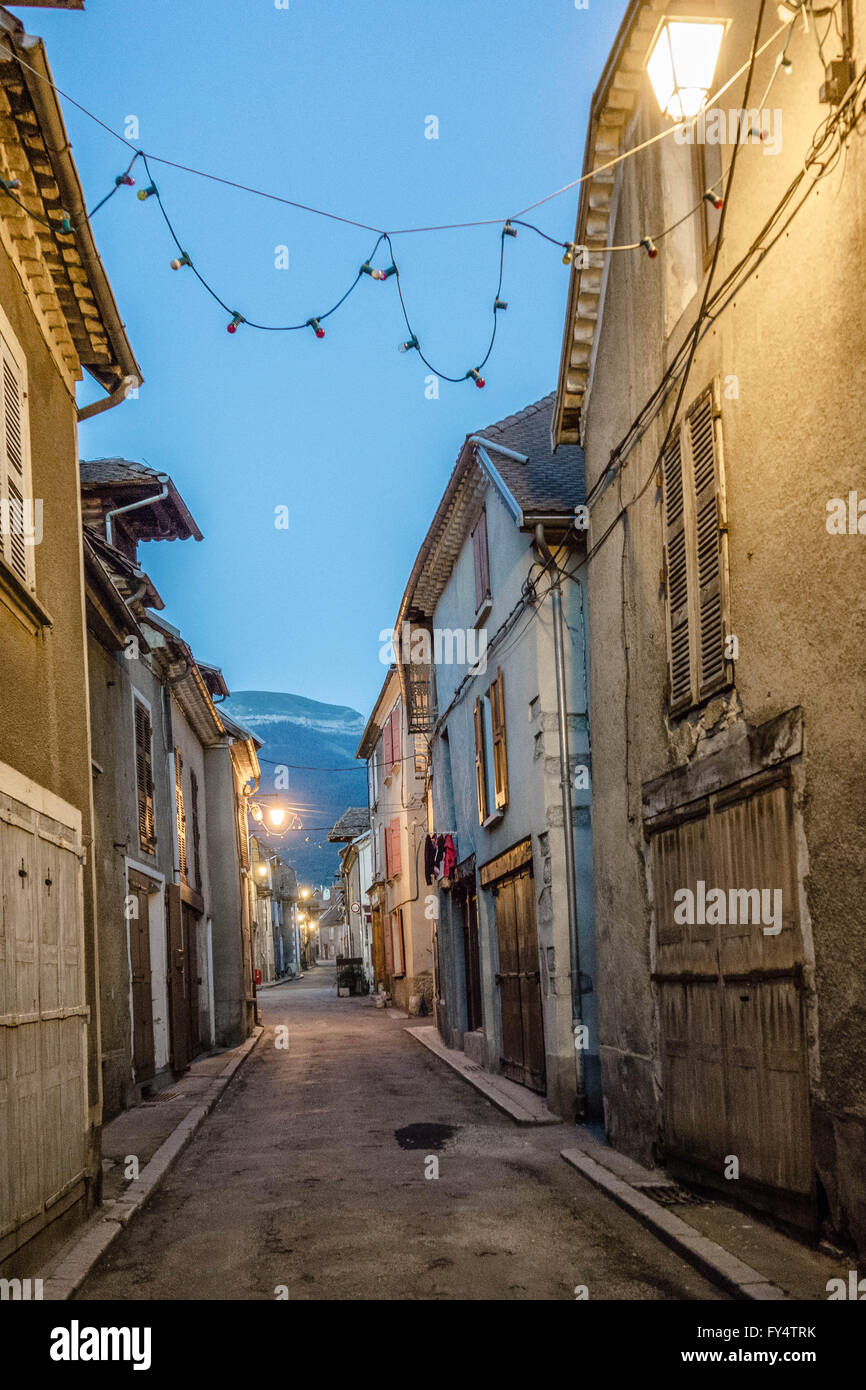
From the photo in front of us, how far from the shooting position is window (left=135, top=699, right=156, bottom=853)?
16.4 meters

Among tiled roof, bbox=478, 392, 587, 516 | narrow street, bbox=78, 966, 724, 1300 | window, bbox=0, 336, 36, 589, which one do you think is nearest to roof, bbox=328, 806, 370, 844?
tiled roof, bbox=478, 392, 587, 516

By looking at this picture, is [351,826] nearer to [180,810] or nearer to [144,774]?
[180,810]

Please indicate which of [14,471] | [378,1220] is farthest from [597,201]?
[378,1220]

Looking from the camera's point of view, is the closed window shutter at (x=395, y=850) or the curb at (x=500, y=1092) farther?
the closed window shutter at (x=395, y=850)

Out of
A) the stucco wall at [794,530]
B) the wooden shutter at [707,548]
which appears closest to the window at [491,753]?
the stucco wall at [794,530]

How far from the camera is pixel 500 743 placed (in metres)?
15.6

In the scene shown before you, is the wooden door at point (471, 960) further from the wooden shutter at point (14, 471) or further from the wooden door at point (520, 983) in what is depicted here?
the wooden shutter at point (14, 471)

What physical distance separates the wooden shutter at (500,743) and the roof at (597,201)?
4071 mm

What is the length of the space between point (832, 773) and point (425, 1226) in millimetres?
4060

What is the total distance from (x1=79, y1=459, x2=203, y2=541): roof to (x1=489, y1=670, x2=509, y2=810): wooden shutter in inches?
202

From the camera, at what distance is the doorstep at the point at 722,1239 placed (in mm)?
6043

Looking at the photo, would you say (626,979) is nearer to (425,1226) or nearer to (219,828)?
(425,1226)

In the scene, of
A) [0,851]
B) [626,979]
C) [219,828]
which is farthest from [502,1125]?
[219,828]

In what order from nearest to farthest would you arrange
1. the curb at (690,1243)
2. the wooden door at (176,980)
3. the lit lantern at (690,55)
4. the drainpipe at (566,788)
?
1. the curb at (690,1243)
2. the lit lantern at (690,55)
3. the drainpipe at (566,788)
4. the wooden door at (176,980)
